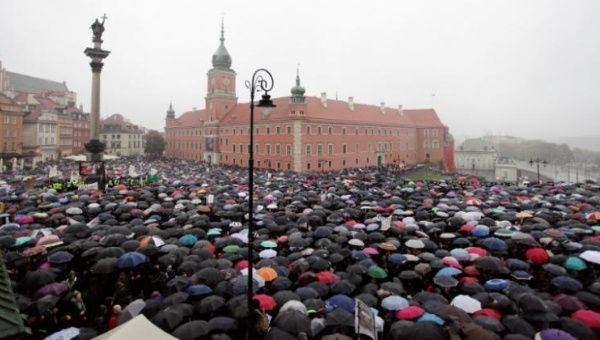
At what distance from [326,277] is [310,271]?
0.85 meters

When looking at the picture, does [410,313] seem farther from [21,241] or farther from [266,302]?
[21,241]

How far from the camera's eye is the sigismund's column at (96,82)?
32.1 m

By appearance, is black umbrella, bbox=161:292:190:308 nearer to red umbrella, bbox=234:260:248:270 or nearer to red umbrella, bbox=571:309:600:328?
red umbrella, bbox=234:260:248:270

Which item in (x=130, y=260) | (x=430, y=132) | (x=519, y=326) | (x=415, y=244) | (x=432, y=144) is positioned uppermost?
(x=430, y=132)

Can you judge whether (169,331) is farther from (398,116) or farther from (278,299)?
(398,116)

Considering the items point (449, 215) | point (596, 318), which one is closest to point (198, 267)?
point (596, 318)

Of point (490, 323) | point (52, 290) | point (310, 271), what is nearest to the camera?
point (490, 323)

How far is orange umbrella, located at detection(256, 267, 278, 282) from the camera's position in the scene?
11.0 metres

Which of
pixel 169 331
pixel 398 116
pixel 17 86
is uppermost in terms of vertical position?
pixel 17 86

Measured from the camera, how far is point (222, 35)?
67562mm

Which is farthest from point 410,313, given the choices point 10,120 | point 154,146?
point 154,146

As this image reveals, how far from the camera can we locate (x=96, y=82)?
3306cm

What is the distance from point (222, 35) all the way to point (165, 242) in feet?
196

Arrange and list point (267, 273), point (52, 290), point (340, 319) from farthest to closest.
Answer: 1. point (267, 273)
2. point (52, 290)
3. point (340, 319)
